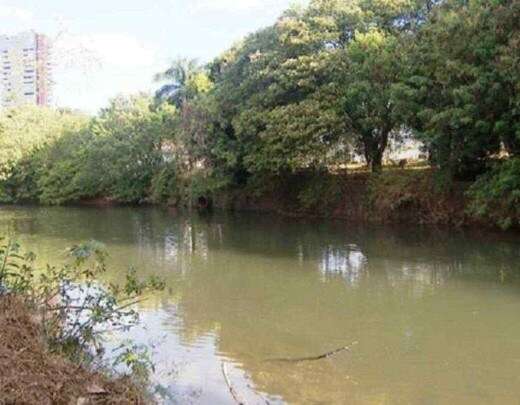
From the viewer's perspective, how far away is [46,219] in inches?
1159

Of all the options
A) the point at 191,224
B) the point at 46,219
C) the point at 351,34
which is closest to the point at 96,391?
the point at 191,224

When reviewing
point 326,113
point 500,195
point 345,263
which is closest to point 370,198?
point 326,113

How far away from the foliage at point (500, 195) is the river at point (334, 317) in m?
0.70

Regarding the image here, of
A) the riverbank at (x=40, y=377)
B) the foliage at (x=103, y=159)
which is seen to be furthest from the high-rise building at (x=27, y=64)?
the foliage at (x=103, y=159)

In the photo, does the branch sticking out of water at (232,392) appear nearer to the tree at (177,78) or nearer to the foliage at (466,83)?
the foliage at (466,83)

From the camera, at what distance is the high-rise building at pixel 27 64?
614 centimetres

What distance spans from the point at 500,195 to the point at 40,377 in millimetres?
16130

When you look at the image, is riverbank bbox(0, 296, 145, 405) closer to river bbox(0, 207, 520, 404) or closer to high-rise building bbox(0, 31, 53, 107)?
river bbox(0, 207, 520, 404)

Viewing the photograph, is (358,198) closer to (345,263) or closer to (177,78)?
(345,263)

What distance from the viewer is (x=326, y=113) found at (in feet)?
80.3

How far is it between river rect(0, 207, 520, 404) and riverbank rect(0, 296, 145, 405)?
1.26m

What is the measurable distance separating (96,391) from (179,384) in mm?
1904

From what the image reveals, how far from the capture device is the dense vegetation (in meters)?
17.9

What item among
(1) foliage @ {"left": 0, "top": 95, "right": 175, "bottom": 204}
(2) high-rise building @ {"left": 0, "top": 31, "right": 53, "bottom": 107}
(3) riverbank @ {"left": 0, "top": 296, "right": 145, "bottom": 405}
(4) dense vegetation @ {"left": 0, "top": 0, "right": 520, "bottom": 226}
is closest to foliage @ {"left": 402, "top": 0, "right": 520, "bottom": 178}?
(4) dense vegetation @ {"left": 0, "top": 0, "right": 520, "bottom": 226}
